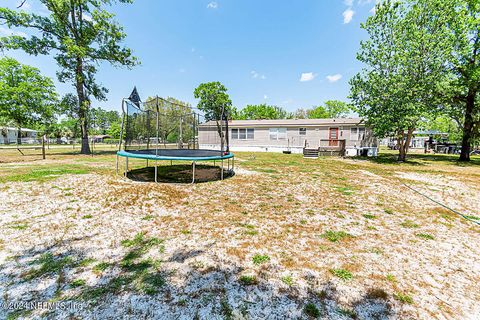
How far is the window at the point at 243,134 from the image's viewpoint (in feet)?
71.6

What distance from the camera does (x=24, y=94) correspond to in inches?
615

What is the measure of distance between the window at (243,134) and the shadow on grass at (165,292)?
19839mm

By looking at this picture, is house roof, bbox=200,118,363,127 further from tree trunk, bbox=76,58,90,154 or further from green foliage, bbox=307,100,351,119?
Result: green foliage, bbox=307,100,351,119

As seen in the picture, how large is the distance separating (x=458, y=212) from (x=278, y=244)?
4.55m

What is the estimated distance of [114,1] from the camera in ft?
51.6

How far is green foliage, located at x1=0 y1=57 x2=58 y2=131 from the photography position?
1499 centimetres

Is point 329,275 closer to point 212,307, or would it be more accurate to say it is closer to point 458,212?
point 212,307

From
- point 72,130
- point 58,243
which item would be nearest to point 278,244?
point 58,243

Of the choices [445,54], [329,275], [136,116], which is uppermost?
[445,54]

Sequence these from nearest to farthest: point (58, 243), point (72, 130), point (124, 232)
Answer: point (58, 243) → point (124, 232) → point (72, 130)

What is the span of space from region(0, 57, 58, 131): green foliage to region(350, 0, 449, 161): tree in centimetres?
2538

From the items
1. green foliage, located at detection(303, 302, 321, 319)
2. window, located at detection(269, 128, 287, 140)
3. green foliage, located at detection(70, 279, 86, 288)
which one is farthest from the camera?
window, located at detection(269, 128, 287, 140)

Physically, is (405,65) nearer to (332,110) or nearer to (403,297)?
(403,297)

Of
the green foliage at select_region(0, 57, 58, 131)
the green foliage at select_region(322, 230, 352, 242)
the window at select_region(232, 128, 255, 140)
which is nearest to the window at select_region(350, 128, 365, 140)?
the window at select_region(232, 128, 255, 140)
